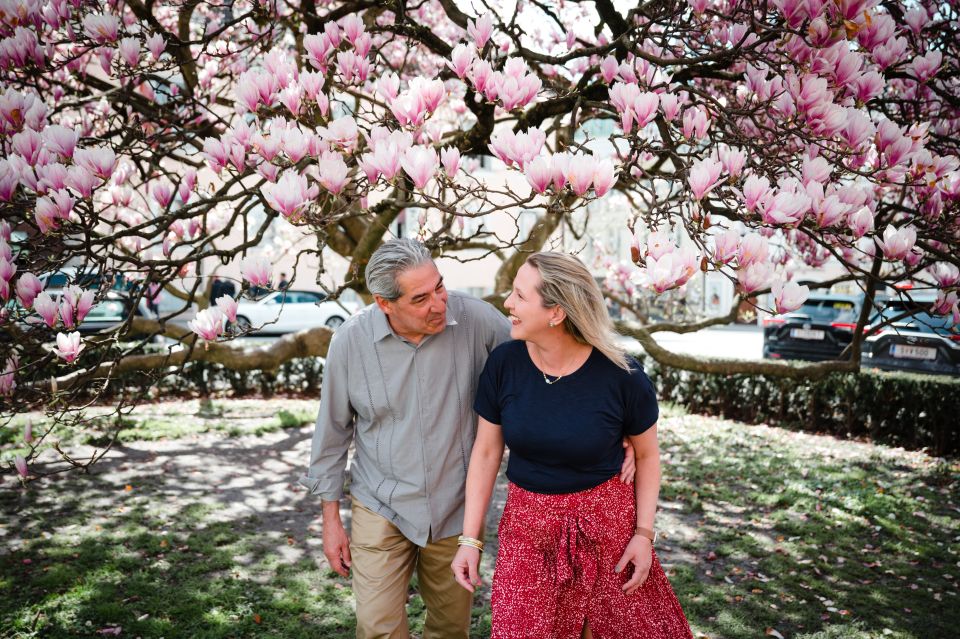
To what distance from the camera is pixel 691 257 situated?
6.70ft

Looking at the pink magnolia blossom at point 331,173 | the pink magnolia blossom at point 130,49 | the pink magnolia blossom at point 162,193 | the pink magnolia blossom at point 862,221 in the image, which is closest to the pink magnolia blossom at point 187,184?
the pink magnolia blossom at point 162,193

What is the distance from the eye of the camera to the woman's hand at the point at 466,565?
2459mm

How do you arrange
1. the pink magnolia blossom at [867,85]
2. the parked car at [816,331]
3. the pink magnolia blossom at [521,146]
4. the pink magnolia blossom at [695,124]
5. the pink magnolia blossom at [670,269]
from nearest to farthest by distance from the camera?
1. the pink magnolia blossom at [670,269]
2. the pink magnolia blossom at [521,146]
3. the pink magnolia blossom at [867,85]
4. the pink magnolia blossom at [695,124]
5. the parked car at [816,331]

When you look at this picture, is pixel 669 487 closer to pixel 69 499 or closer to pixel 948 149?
pixel 948 149

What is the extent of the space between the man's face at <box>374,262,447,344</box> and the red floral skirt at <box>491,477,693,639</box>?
0.77 m

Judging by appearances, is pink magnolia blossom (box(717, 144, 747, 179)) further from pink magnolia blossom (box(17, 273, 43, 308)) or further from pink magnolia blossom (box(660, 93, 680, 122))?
pink magnolia blossom (box(17, 273, 43, 308))

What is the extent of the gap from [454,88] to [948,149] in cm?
457

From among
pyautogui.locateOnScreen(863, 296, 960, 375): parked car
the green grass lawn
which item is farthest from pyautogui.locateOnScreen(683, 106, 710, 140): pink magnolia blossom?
pyautogui.locateOnScreen(863, 296, 960, 375): parked car

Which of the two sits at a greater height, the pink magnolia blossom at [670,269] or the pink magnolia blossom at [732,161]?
the pink magnolia blossom at [732,161]

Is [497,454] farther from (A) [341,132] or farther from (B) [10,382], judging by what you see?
(B) [10,382]

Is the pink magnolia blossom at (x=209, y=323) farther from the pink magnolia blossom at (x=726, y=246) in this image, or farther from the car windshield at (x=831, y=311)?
the car windshield at (x=831, y=311)

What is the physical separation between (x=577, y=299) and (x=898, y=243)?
1173 mm

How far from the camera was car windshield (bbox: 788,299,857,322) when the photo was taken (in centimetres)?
1205

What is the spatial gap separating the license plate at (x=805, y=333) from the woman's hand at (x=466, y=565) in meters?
10.8
